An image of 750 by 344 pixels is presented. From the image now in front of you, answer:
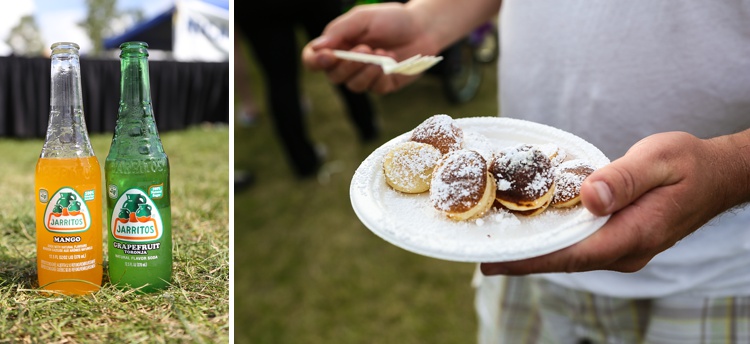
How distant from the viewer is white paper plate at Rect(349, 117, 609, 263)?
2.42 ft

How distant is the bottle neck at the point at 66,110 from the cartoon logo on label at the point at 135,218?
0.14 meters

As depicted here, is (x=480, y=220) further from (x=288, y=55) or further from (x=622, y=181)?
(x=288, y=55)

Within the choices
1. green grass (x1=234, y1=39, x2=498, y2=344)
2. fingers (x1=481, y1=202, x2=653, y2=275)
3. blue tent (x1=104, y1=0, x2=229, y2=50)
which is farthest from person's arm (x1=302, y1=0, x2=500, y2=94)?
blue tent (x1=104, y1=0, x2=229, y2=50)

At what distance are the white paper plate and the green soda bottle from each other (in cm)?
34

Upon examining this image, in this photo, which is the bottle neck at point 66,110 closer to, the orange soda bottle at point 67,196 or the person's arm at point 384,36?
the orange soda bottle at point 67,196

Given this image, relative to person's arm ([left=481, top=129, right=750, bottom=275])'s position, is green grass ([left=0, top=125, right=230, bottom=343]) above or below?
below

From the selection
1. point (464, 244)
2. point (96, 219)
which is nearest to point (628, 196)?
point (464, 244)

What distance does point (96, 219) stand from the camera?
988mm

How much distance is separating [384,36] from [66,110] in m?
0.67

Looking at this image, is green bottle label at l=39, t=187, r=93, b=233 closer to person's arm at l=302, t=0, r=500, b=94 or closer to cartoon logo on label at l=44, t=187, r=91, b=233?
cartoon logo on label at l=44, t=187, r=91, b=233

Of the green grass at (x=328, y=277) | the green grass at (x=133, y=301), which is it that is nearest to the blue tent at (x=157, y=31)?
the green grass at (x=328, y=277)

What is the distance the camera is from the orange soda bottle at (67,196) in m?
0.95

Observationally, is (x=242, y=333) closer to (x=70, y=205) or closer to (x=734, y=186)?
(x=70, y=205)

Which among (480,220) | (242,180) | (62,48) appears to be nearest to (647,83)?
(480,220)
